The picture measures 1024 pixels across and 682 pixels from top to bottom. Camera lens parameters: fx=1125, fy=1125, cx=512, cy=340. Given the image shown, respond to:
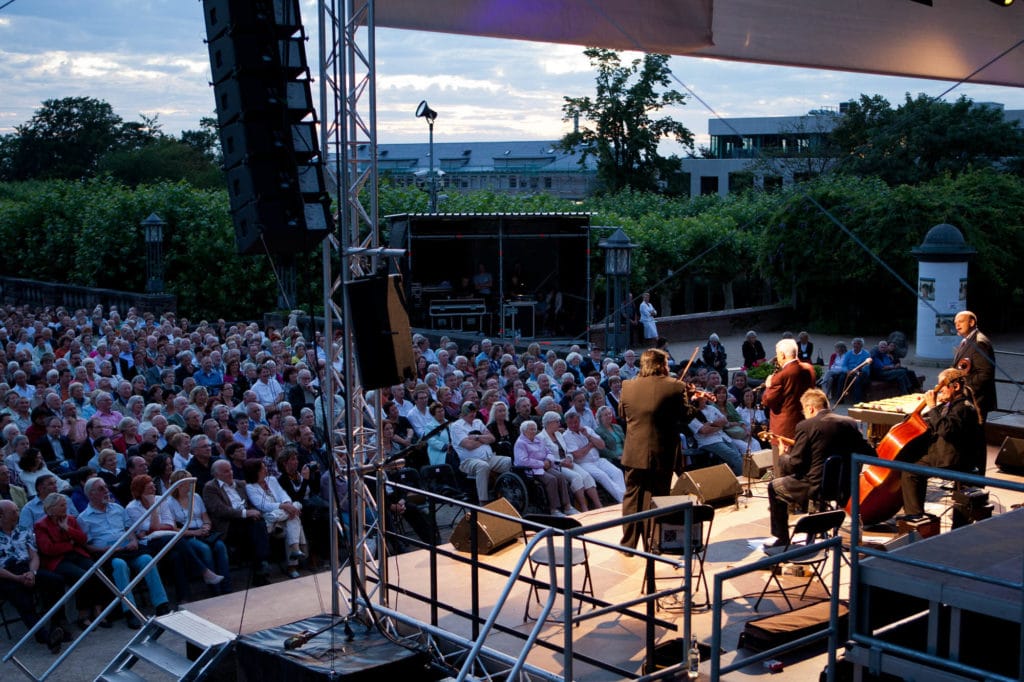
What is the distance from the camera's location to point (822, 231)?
26484mm

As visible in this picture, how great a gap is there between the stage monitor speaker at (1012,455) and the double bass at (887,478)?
302cm

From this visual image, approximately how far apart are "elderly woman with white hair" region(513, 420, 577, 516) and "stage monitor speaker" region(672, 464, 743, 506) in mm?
1261

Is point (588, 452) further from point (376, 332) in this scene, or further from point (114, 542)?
point (376, 332)

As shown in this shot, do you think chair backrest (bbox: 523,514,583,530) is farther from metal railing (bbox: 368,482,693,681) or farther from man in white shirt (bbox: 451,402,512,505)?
man in white shirt (bbox: 451,402,512,505)

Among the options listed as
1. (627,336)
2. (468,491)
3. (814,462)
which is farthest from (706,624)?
(627,336)

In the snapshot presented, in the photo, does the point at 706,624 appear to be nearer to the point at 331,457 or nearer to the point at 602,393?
the point at 331,457

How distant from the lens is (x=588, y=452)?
11.0 meters

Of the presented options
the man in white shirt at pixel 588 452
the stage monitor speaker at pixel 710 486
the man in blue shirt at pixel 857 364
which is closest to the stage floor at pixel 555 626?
the stage monitor speaker at pixel 710 486

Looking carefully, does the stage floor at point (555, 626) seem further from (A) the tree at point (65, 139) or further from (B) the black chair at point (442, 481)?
(A) the tree at point (65, 139)

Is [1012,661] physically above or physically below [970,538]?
below

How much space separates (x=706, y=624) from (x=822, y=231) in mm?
20811

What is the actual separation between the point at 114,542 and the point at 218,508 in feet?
2.76

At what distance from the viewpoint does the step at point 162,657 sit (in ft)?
23.0

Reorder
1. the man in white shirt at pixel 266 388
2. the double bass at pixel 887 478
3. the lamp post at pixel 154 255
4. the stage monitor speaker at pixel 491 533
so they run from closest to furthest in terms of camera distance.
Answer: the double bass at pixel 887 478 < the stage monitor speaker at pixel 491 533 < the man in white shirt at pixel 266 388 < the lamp post at pixel 154 255
